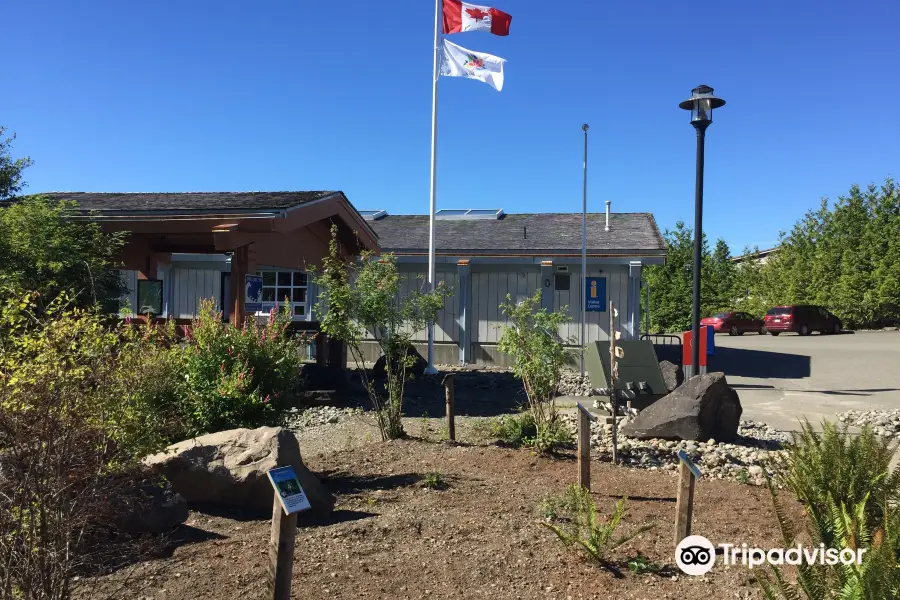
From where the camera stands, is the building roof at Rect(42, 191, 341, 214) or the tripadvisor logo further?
the building roof at Rect(42, 191, 341, 214)

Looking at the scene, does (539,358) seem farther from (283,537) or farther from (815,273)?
(815,273)

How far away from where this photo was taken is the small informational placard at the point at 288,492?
3.08 meters

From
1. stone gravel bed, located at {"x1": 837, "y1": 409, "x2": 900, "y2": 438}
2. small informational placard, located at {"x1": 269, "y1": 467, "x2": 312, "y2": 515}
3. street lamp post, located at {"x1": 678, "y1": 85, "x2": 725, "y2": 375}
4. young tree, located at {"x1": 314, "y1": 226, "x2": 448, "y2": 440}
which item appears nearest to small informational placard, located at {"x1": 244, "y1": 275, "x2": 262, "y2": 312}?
young tree, located at {"x1": 314, "y1": 226, "x2": 448, "y2": 440}

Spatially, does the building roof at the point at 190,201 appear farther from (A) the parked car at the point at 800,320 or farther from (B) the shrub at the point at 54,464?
(A) the parked car at the point at 800,320

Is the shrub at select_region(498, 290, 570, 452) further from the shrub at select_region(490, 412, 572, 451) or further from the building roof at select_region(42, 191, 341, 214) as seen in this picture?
the building roof at select_region(42, 191, 341, 214)

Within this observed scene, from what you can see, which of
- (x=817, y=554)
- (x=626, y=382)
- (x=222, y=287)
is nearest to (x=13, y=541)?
(x=817, y=554)

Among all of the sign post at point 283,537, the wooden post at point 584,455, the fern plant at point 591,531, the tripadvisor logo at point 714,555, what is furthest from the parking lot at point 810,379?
the sign post at point 283,537

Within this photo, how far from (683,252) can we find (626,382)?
28970 mm

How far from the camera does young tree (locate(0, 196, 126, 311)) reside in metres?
7.65

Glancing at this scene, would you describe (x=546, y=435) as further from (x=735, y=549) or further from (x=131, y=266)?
(x=131, y=266)

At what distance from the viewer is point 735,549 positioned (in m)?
4.41

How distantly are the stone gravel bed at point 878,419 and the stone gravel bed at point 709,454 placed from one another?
6.12ft

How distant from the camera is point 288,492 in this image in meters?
3.13

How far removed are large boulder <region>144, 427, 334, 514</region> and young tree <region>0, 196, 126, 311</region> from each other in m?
2.82
